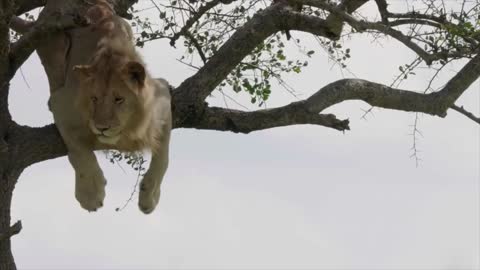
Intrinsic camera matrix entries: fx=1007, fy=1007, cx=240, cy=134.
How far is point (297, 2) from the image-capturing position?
817 centimetres

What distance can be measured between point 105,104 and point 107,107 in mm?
27

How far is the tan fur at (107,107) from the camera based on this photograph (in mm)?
7707

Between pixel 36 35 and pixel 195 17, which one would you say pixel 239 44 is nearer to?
pixel 195 17

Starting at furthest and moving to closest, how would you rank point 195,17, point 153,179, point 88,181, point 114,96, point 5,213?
point 195,17
point 153,179
point 88,181
point 5,213
point 114,96

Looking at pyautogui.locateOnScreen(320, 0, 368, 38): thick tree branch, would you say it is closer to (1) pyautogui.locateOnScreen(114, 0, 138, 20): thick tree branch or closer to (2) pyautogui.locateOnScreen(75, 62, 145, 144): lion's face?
(2) pyautogui.locateOnScreen(75, 62, 145, 144): lion's face

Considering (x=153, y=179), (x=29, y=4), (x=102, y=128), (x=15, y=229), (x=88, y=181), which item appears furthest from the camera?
(x=29, y=4)

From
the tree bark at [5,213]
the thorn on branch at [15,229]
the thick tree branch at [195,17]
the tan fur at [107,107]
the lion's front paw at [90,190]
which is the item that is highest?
the thick tree branch at [195,17]

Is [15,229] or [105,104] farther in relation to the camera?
[105,104]

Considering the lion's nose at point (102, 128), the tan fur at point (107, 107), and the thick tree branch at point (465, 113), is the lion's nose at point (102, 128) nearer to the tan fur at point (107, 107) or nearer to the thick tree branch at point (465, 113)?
the tan fur at point (107, 107)

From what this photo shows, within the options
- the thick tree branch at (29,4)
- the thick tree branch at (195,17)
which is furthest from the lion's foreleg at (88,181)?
the thick tree branch at (195,17)

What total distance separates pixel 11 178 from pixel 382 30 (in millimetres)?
3143

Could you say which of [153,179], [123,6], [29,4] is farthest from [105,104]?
[29,4]

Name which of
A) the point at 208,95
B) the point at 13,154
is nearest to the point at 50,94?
the point at 13,154

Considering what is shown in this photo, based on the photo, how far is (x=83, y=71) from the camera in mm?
7695
